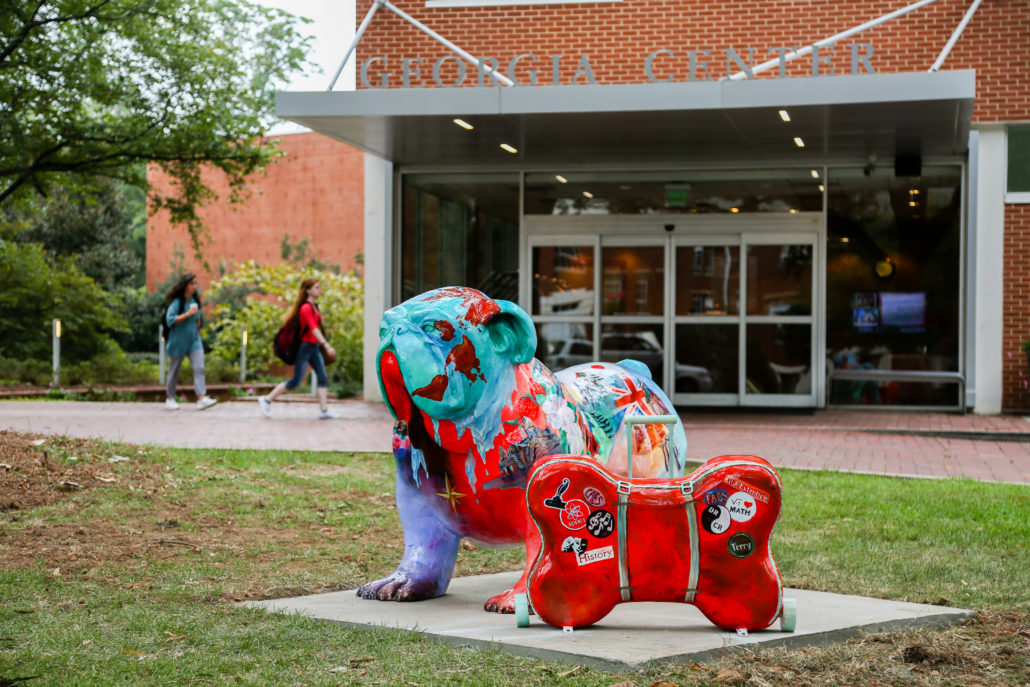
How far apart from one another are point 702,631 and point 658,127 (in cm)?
1047

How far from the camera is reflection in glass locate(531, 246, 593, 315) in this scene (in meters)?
17.1

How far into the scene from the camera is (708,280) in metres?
16.7

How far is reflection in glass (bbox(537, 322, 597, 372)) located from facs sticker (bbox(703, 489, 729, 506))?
1300cm

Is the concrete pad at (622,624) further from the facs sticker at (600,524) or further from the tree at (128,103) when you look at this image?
the tree at (128,103)

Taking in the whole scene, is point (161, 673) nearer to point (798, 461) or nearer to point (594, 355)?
point (798, 461)

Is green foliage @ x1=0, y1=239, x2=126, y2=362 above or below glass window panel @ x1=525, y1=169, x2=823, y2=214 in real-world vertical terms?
below

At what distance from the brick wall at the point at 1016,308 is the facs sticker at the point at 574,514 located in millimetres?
13301

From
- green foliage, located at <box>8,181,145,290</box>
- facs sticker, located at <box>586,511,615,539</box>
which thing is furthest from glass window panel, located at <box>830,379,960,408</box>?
green foliage, located at <box>8,181,145,290</box>

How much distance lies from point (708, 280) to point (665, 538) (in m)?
12.8

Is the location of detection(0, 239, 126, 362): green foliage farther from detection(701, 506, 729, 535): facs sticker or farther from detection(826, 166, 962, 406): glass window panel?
detection(701, 506, 729, 535): facs sticker

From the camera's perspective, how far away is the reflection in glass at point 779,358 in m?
16.5

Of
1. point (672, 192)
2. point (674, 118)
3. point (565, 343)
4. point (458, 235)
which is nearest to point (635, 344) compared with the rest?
point (565, 343)

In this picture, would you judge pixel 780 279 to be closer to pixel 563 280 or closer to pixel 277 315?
pixel 563 280

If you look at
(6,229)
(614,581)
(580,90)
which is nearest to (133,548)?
(614,581)
